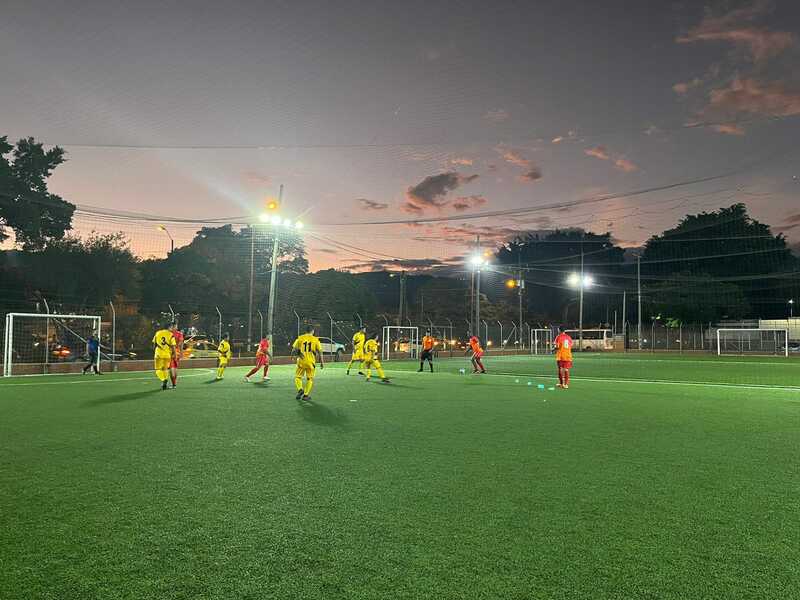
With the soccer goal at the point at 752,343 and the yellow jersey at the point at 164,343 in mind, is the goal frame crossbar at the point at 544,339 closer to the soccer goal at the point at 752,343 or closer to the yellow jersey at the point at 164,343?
the soccer goal at the point at 752,343

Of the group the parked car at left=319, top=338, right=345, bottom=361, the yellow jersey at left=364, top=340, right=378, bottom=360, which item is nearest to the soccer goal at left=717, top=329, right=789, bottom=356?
the parked car at left=319, top=338, right=345, bottom=361

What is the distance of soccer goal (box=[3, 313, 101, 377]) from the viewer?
23033mm

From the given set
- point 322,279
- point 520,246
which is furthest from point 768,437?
point 520,246

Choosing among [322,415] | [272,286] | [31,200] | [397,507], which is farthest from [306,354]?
[31,200]

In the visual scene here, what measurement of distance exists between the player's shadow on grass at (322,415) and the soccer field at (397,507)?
0.12 m

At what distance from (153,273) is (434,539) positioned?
50064mm

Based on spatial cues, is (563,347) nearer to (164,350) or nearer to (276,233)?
(164,350)

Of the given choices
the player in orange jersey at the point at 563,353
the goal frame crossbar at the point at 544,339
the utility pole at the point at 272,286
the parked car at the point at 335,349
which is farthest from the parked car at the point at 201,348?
the goal frame crossbar at the point at 544,339

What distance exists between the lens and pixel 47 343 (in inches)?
905

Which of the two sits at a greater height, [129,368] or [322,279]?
[322,279]

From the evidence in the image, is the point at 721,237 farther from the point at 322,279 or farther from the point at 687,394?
the point at 687,394

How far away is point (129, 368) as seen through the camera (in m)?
26.0

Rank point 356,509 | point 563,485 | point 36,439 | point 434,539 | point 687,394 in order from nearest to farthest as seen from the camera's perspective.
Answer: point 434,539
point 356,509
point 563,485
point 36,439
point 687,394

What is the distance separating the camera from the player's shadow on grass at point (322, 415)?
31.3 ft
